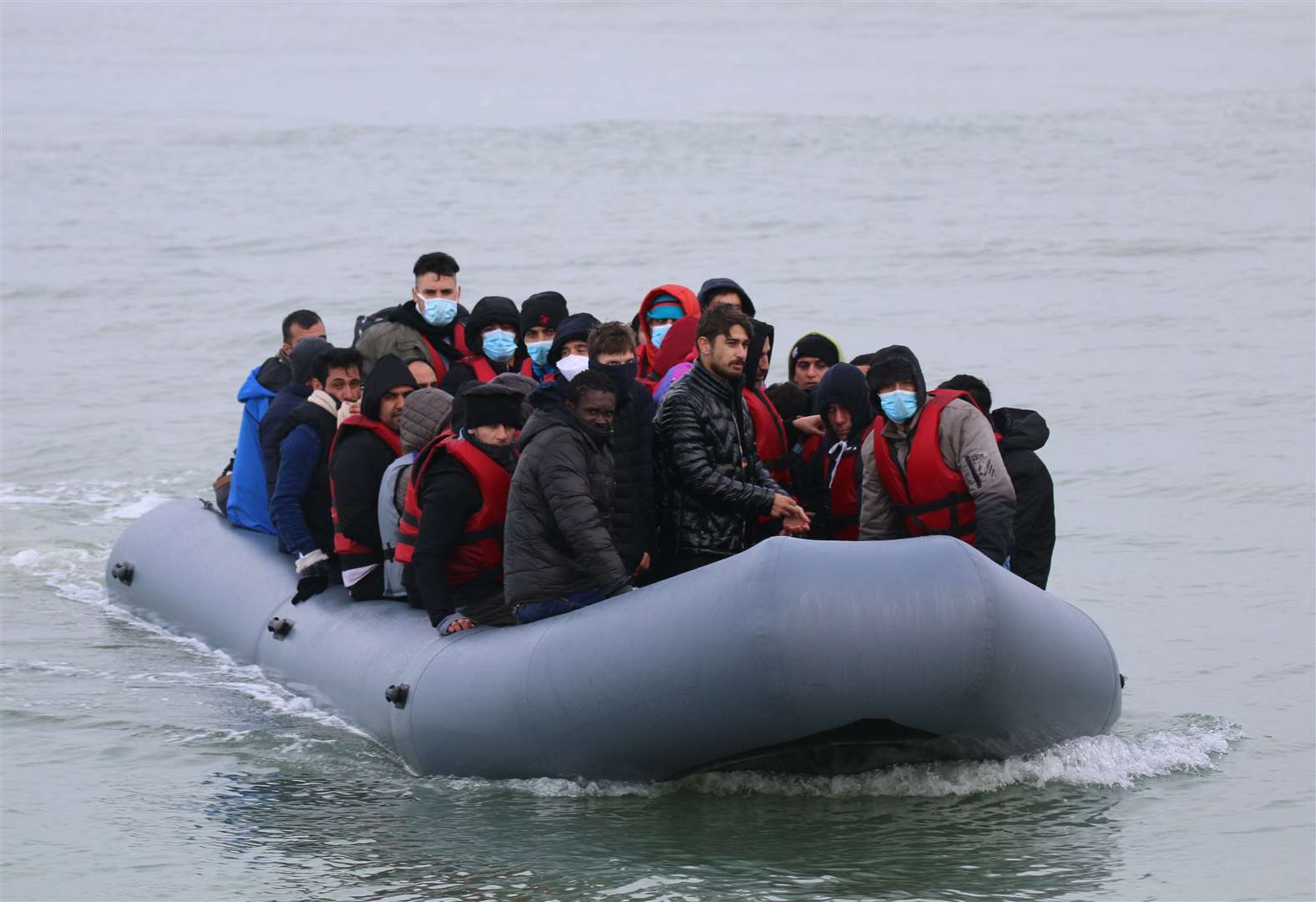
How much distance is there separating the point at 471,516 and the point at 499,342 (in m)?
1.54

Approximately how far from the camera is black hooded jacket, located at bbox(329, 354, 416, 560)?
275 inches

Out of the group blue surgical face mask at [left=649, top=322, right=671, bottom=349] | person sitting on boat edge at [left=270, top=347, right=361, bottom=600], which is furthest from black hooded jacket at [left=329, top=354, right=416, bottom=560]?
blue surgical face mask at [left=649, top=322, right=671, bottom=349]

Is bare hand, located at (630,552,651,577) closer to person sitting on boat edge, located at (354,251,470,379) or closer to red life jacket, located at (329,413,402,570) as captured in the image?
red life jacket, located at (329,413,402,570)

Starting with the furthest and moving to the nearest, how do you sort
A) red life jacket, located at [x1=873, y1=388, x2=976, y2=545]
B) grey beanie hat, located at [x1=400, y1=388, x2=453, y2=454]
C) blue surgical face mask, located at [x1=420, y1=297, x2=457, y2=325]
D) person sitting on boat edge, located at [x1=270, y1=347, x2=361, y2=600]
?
blue surgical face mask, located at [x1=420, y1=297, x2=457, y2=325], person sitting on boat edge, located at [x1=270, y1=347, x2=361, y2=600], grey beanie hat, located at [x1=400, y1=388, x2=453, y2=454], red life jacket, located at [x1=873, y1=388, x2=976, y2=545]

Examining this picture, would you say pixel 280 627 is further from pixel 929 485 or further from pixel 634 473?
pixel 929 485

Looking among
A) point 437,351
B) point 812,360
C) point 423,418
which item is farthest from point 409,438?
point 812,360

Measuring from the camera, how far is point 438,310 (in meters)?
7.99

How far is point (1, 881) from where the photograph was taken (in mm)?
6176

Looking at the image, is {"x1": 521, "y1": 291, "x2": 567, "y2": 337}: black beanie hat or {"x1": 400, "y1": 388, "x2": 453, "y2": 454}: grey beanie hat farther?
{"x1": 521, "y1": 291, "x2": 567, "y2": 337}: black beanie hat

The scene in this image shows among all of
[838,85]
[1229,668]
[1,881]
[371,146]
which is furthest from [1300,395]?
[838,85]

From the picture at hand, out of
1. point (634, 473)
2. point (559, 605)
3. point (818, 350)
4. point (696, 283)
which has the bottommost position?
point (559, 605)

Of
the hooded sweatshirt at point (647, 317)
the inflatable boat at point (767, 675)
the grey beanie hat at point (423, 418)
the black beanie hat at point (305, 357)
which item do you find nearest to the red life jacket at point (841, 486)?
the hooded sweatshirt at point (647, 317)

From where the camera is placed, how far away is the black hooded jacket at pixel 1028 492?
6453 millimetres

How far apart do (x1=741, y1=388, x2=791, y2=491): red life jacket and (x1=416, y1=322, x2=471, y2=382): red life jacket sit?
204 centimetres
